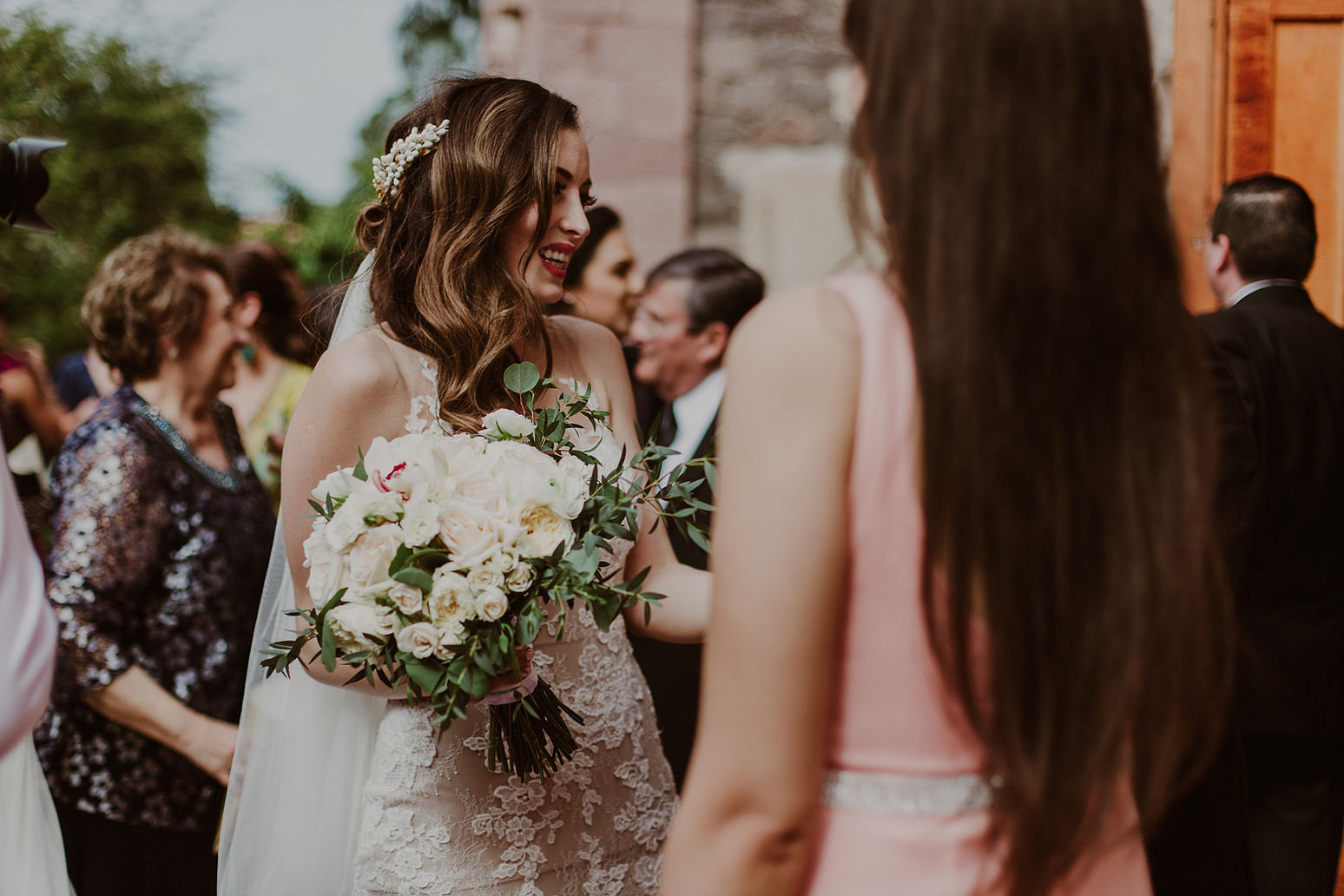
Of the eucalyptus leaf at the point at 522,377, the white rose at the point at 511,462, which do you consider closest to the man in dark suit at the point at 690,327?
the eucalyptus leaf at the point at 522,377

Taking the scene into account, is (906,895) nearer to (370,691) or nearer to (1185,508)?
(1185,508)

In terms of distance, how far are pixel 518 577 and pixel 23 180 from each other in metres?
1.34

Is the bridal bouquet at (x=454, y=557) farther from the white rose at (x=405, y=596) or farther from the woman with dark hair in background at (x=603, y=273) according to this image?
the woman with dark hair in background at (x=603, y=273)

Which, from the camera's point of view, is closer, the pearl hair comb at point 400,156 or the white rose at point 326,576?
the white rose at point 326,576

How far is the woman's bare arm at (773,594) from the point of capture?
1.09 m

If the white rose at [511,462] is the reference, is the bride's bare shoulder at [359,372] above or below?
above

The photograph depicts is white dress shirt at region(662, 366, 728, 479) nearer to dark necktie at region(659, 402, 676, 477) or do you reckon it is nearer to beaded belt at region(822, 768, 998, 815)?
dark necktie at region(659, 402, 676, 477)

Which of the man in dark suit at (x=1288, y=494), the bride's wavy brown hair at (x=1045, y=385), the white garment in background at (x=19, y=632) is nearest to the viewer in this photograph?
the bride's wavy brown hair at (x=1045, y=385)

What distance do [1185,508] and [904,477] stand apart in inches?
11.7

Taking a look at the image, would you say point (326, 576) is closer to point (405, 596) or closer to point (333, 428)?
point (405, 596)

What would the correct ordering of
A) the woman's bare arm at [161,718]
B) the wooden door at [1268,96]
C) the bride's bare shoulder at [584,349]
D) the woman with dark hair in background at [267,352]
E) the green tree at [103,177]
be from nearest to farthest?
the bride's bare shoulder at [584,349]
the woman's bare arm at [161,718]
the wooden door at [1268,96]
the woman with dark hair in background at [267,352]
the green tree at [103,177]

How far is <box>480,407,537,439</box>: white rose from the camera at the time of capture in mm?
1930

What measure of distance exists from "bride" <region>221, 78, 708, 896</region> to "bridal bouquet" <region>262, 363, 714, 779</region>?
271 mm

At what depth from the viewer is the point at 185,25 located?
27.2ft
